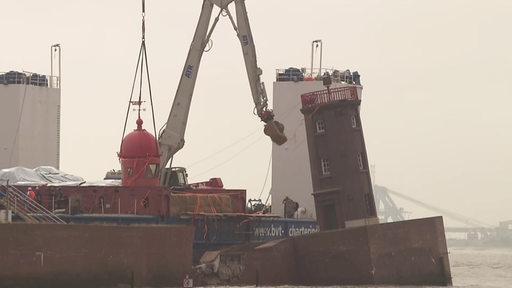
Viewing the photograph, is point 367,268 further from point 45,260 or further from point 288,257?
point 45,260

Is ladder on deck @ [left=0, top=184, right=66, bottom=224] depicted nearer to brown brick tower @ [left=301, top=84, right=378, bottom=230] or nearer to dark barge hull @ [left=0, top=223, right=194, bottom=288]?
dark barge hull @ [left=0, top=223, right=194, bottom=288]

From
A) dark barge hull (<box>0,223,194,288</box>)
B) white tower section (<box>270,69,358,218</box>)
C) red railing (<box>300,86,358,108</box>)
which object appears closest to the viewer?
dark barge hull (<box>0,223,194,288</box>)

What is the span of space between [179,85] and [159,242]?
21.6 metres

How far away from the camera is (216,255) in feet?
189

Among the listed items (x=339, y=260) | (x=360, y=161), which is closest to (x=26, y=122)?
(x=360, y=161)

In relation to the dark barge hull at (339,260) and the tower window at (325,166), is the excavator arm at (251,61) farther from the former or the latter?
the dark barge hull at (339,260)

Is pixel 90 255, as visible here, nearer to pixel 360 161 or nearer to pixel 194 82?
pixel 360 161

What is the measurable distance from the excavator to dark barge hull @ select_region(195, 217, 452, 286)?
12620 mm

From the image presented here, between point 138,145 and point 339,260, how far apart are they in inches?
428

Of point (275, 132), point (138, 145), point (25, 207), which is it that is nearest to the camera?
point (25, 207)

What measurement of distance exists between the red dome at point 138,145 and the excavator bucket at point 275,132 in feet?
30.9

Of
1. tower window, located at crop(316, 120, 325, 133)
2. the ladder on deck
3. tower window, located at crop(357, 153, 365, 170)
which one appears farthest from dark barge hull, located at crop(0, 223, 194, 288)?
tower window, located at crop(357, 153, 365, 170)

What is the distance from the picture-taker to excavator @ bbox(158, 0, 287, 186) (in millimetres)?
70812

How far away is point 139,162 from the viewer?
61594 millimetres
